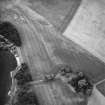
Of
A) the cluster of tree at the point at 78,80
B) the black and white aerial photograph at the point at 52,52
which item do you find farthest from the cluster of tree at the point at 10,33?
the cluster of tree at the point at 78,80

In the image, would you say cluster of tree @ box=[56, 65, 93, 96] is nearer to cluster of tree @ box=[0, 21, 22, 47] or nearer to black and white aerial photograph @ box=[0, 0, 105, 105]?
black and white aerial photograph @ box=[0, 0, 105, 105]

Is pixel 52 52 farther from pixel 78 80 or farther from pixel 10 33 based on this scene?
pixel 10 33

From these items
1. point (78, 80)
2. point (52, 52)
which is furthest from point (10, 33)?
point (78, 80)

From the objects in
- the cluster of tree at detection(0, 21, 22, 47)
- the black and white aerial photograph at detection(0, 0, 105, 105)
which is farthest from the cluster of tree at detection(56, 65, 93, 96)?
the cluster of tree at detection(0, 21, 22, 47)

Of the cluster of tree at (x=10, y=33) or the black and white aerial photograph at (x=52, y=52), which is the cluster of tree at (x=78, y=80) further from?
the cluster of tree at (x=10, y=33)

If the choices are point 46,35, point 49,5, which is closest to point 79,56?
point 46,35

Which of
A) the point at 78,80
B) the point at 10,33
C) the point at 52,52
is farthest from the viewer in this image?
the point at 10,33

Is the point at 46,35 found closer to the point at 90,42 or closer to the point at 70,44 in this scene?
the point at 70,44

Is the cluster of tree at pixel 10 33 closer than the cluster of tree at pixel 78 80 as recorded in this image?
No
